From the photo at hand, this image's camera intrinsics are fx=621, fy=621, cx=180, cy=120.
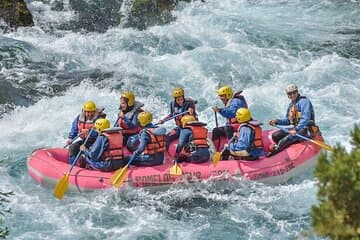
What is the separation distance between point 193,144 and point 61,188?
210cm

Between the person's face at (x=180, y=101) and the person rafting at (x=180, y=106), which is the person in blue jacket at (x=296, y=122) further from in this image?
the person's face at (x=180, y=101)

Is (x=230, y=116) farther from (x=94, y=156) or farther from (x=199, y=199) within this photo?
(x=94, y=156)

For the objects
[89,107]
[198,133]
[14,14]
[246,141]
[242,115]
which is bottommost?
[246,141]

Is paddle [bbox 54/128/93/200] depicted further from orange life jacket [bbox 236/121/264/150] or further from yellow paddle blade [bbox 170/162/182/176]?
orange life jacket [bbox 236/121/264/150]

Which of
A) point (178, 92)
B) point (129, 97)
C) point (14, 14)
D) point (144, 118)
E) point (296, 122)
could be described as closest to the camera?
point (144, 118)

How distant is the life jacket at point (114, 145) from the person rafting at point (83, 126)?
0.66 meters

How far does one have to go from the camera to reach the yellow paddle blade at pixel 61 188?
910cm

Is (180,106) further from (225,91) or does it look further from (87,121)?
(87,121)

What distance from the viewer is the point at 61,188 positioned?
918 centimetres

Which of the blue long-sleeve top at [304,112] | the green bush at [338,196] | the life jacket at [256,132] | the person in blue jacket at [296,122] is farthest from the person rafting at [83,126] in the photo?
the green bush at [338,196]

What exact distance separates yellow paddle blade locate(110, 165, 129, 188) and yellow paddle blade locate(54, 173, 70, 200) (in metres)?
0.68

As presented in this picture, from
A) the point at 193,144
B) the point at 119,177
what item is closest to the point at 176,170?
the point at 193,144

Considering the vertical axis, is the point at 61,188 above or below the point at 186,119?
below

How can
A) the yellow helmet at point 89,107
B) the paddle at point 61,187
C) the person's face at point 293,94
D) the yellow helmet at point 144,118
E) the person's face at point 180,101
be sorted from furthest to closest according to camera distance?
the person's face at point 180,101
the yellow helmet at point 89,107
the person's face at point 293,94
the yellow helmet at point 144,118
the paddle at point 61,187
